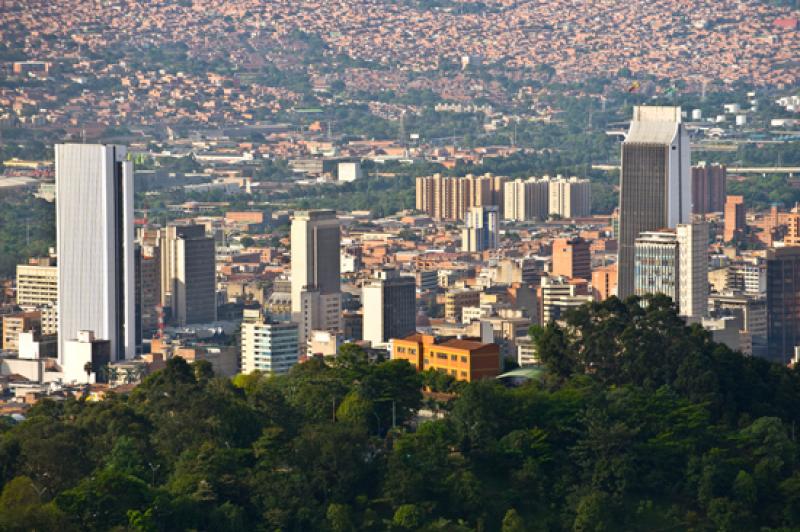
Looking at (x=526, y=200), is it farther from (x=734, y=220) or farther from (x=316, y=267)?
(x=316, y=267)

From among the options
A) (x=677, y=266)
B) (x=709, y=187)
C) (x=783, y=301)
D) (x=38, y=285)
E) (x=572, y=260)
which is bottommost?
(x=783, y=301)

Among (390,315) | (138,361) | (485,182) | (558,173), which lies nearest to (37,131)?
(485,182)

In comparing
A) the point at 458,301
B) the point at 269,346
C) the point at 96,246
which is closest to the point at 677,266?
the point at 269,346

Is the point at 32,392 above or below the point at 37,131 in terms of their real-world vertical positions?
below

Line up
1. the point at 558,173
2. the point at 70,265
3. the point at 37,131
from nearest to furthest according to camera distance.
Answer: the point at 70,265 → the point at 37,131 → the point at 558,173

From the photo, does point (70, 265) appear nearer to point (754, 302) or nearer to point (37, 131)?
point (754, 302)

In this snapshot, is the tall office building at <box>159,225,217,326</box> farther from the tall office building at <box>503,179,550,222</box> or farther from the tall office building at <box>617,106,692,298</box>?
the tall office building at <box>503,179,550,222</box>

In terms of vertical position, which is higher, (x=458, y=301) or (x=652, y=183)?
(x=652, y=183)
